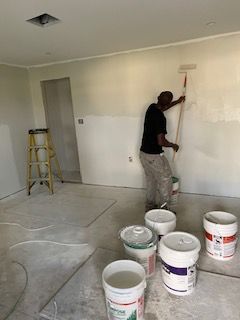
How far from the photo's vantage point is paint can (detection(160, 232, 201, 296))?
1767mm

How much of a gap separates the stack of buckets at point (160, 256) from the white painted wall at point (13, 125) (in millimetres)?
2943

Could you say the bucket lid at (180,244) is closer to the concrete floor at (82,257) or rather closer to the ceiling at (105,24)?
the concrete floor at (82,257)

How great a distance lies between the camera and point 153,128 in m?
2.90

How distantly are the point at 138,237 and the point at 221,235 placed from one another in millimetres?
724

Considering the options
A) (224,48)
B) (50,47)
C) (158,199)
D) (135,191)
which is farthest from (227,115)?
(50,47)

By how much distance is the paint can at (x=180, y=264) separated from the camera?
5.80 feet

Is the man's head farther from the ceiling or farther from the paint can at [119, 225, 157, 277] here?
the paint can at [119, 225, 157, 277]

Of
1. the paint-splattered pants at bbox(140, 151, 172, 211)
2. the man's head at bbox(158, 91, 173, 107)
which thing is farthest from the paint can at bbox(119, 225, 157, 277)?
the man's head at bbox(158, 91, 173, 107)

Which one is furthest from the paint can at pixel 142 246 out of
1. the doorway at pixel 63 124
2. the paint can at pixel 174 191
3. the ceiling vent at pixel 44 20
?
the doorway at pixel 63 124

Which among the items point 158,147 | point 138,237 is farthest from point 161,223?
point 158,147

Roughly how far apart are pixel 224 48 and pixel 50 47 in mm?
2277

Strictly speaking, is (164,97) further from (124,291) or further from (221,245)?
(124,291)

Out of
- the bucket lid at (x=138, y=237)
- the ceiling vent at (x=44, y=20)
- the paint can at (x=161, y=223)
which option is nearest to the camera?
the bucket lid at (x=138, y=237)

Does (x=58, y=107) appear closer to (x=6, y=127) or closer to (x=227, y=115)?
(x=6, y=127)
